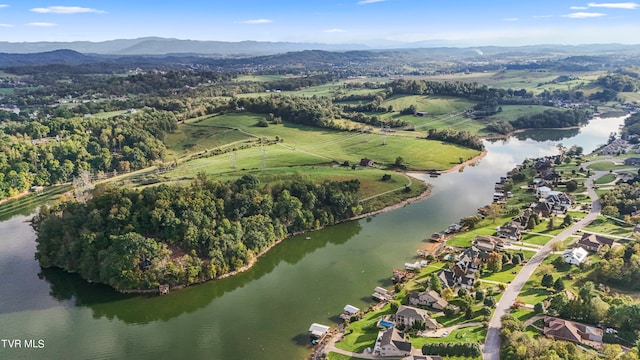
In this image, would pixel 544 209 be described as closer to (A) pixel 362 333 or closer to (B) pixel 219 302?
(A) pixel 362 333

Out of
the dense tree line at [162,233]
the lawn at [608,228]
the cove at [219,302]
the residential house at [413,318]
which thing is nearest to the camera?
the residential house at [413,318]

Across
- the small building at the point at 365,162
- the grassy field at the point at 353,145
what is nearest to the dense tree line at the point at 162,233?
the small building at the point at 365,162

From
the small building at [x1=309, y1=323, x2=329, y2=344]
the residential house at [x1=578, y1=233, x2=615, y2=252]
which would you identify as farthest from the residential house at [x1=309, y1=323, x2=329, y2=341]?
the residential house at [x1=578, y1=233, x2=615, y2=252]

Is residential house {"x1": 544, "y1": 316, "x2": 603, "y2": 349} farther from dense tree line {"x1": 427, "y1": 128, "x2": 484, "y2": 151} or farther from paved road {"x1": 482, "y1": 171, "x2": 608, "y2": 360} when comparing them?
dense tree line {"x1": 427, "y1": 128, "x2": 484, "y2": 151}

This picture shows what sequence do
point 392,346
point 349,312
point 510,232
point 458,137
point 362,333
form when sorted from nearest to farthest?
1. point 392,346
2. point 362,333
3. point 349,312
4. point 510,232
5. point 458,137

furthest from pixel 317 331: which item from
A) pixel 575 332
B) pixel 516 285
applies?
pixel 516 285

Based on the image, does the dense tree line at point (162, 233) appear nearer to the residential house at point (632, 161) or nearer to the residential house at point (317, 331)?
the residential house at point (317, 331)

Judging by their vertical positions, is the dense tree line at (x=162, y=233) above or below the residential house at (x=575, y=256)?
above

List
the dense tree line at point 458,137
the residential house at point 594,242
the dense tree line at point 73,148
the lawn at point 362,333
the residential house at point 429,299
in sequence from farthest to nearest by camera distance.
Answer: the dense tree line at point 458,137 → the dense tree line at point 73,148 → the residential house at point 594,242 → the residential house at point 429,299 → the lawn at point 362,333

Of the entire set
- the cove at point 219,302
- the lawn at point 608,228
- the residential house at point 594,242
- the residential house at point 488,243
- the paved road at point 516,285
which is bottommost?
the cove at point 219,302
